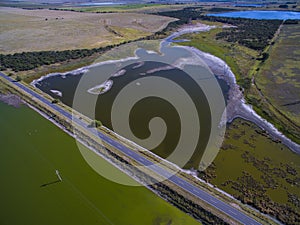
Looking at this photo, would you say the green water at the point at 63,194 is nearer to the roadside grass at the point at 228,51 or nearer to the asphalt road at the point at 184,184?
the asphalt road at the point at 184,184

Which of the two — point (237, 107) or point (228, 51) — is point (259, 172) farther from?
point (228, 51)

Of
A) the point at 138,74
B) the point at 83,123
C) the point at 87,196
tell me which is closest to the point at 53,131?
the point at 83,123

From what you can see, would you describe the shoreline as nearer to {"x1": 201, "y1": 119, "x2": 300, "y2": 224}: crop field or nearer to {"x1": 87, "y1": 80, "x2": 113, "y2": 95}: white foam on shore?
{"x1": 201, "y1": 119, "x2": 300, "y2": 224}: crop field

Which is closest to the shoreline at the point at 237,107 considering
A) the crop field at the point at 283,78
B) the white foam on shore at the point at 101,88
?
the crop field at the point at 283,78

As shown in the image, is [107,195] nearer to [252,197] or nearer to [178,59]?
[252,197]

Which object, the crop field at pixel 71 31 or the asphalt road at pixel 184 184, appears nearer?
the asphalt road at pixel 184 184

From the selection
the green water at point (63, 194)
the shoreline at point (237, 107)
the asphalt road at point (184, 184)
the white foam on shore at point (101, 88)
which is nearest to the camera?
the asphalt road at point (184, 184)
